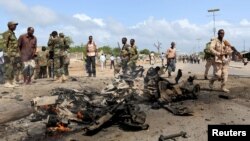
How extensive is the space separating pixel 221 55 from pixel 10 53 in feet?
20.5

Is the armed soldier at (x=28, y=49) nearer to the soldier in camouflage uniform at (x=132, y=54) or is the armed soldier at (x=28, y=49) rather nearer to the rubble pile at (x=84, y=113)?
the rubble pile at (x=84, y=113)

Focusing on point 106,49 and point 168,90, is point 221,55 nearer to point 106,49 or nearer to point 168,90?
point 168,90

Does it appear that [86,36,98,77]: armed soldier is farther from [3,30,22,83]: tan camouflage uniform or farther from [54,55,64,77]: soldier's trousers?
[3,30,22,83]: tan camouflage uniform

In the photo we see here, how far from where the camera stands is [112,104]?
30.5 ft

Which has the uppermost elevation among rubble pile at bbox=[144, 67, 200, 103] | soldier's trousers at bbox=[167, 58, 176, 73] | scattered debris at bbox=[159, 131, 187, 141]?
soldier's trousers at bbox=[167, 58, 176, 73]

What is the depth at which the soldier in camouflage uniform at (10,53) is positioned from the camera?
502 inches

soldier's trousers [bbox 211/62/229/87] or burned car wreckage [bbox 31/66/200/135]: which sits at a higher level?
soldier's trousers [bbox 211/62/229/87]

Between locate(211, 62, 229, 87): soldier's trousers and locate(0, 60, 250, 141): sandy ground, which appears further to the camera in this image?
locate(211, 62, 229, 87): soldier's trousers

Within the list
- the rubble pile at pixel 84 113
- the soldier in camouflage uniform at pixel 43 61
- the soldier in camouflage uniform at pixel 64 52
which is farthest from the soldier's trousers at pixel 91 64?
the rubble pile at pixel 84 113

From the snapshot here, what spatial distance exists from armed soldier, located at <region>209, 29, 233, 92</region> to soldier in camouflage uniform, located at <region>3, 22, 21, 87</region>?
5.89m

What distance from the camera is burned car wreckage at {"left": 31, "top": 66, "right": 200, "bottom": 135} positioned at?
26.7ft

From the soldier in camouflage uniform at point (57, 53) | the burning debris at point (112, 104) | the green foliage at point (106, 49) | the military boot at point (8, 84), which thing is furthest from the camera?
the green foliage at point (106, 49)

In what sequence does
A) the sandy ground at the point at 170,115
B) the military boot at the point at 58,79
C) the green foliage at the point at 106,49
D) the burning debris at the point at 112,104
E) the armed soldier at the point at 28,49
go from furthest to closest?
the green foliage at the point at 106,49 < the military boot at the point at 58,79 < the armed soldier at the point at 28,49 < the burning debris at the point at 112,104 < the sandy ground at the point at 170,115

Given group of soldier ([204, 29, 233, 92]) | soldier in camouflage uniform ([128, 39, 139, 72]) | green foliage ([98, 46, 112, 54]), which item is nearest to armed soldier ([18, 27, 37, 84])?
soldier in camouflage uniform ([128, 39, 139, 72])
